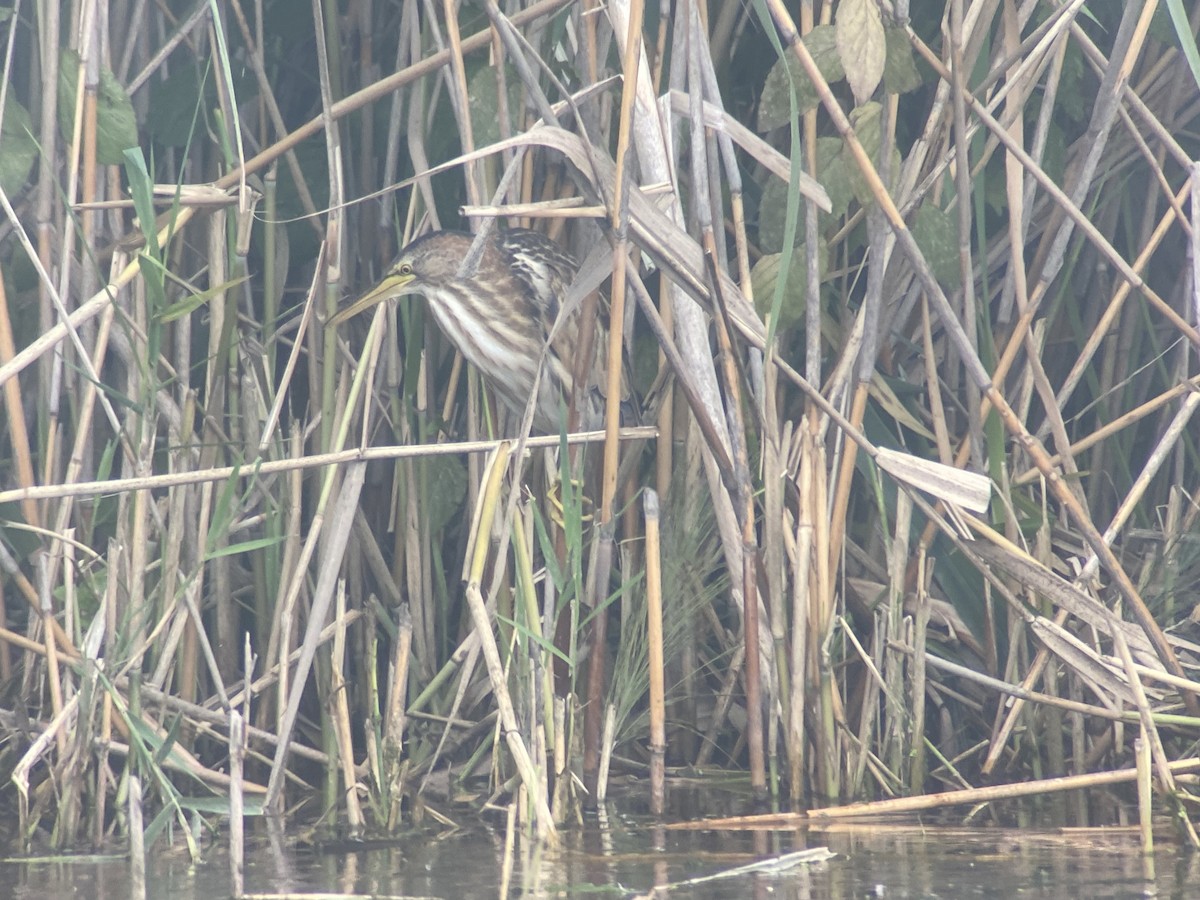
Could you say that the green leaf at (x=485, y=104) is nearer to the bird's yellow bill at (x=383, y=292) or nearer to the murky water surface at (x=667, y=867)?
the bird's yellow bill at (x=383, y=292)

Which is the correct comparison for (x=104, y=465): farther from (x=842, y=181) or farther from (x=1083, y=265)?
(x=1083, y=265)

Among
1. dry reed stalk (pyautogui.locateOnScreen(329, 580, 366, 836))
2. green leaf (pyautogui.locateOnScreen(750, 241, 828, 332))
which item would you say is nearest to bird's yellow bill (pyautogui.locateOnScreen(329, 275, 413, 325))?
dry reed stalk (pyautogui.locateOnScreen(329, 580, 366, 836))

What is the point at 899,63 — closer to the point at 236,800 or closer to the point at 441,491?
the point at 441,491

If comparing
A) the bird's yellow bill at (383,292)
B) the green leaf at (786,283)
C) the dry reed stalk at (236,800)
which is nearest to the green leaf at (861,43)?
the green leaf at (786,283)

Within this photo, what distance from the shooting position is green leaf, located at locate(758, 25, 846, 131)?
7.00 feet

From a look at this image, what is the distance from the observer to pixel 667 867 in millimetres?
2004

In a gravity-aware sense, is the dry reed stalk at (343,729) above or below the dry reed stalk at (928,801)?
above

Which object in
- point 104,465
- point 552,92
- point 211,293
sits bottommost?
point 104,465

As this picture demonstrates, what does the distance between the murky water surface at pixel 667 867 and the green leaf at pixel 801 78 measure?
1031 mm

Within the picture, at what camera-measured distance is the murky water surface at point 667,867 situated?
73.9 inches

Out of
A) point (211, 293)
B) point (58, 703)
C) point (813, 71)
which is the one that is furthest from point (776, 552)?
point (58, 703)

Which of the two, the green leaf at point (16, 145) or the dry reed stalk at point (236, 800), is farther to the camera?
the green leaf at point (16, 145)

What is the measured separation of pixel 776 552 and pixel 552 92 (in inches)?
34.0

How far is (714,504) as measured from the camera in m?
2.36
